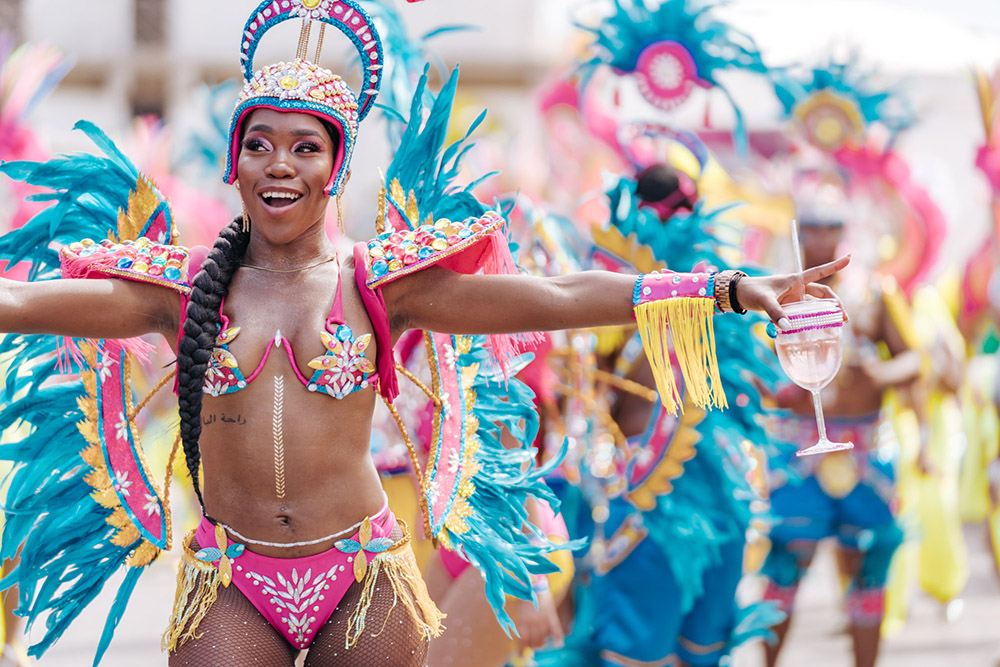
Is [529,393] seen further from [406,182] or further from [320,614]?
[320,614]

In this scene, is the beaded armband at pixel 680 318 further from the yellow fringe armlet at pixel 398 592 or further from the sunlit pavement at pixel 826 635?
the sunlit pavement at pixel 826 635

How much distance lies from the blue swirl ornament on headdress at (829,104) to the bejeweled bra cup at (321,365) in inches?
193

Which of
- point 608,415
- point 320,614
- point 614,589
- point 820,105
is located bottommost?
point 614,589

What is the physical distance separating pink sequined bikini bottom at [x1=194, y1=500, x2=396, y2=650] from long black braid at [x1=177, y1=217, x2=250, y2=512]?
0.74 feet

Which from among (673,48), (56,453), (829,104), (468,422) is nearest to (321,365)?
(468,422)

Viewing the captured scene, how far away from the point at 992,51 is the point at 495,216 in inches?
452

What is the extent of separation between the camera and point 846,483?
20.6ft

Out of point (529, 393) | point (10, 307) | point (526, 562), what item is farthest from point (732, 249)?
point (10, 307)

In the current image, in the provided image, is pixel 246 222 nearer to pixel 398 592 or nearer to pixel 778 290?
pixel 398 592

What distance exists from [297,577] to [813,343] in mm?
1208

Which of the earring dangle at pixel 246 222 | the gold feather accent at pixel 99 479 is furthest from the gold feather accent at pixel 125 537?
the earring dangle at pixel 246 222

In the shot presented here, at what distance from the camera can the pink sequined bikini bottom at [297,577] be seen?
3016 millimetres

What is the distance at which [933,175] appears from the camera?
921 cm

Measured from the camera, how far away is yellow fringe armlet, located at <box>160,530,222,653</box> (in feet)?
9.82
